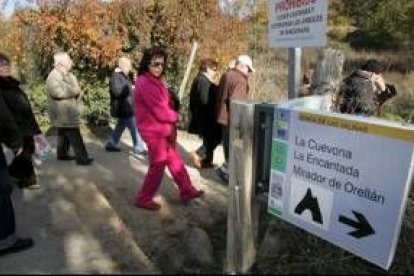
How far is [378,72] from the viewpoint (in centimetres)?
759

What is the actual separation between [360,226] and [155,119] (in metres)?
3.34

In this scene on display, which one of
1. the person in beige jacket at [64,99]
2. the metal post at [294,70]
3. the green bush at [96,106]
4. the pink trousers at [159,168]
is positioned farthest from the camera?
the green bush at [96,106]

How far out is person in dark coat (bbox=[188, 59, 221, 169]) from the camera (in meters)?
8.77

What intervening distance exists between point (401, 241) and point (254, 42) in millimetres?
14699

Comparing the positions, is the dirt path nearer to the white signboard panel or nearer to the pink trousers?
the pink trousers

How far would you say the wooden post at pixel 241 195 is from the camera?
175 inches

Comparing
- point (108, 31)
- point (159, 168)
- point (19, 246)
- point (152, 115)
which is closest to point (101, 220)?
point (159, 168)

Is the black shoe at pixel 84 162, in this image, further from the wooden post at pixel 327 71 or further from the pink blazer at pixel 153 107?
the wooden post at pixel 327 71

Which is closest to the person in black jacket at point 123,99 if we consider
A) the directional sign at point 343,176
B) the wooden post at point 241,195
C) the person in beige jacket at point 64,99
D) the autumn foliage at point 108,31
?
the person in beige jacket at point 64,99

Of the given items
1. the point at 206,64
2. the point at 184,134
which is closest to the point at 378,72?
the point at 206,64

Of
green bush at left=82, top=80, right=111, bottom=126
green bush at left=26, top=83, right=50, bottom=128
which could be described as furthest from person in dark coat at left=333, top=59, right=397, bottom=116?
green bush at left=26, top=83, right=50, bottom=128

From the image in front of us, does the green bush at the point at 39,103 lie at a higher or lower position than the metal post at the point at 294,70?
lower

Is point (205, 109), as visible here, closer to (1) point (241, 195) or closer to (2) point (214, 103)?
(2) point (214, 103)

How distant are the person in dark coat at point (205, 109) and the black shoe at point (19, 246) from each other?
3.60m
